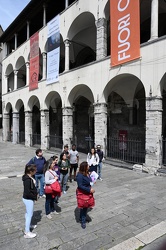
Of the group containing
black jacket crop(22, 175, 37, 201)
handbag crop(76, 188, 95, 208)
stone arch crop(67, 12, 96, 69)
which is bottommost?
handbag crop(76, 188, 95, 208)

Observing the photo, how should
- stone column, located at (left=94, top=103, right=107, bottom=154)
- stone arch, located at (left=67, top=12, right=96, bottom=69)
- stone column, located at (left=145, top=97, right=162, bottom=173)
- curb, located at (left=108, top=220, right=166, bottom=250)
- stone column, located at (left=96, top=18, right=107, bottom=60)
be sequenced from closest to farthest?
curb, located at (left=108, top=220, right=166, bottom=250) < stone column, located at (left=145, top=97, right=162, bottom=173) < stone column, located at (left=96, top=18, right=107, bottom=60) < stone column, located at (left=94, top=103, right=107, bottom=154) < stone arch, located at (left=67, top=12, right=96, bottom=69)

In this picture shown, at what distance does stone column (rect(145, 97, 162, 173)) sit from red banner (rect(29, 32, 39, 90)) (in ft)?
38.8

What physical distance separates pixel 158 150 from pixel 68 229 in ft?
20.8

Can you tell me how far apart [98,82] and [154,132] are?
478 cm

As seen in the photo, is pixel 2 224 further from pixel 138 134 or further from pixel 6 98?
pixel 6 98

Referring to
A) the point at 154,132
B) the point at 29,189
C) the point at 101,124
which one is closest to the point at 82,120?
the point at 101,124

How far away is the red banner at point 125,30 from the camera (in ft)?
32.1

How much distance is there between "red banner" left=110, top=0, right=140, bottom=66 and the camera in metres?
9.80

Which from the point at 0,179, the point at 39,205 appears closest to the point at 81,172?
the point at 39,205

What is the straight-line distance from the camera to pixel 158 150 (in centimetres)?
915

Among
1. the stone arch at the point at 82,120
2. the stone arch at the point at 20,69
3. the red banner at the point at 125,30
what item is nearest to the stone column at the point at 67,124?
the stone arch at the point at 82,120

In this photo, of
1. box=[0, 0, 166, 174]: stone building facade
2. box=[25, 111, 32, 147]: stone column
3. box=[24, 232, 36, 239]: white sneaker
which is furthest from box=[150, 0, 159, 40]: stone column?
box=[25, 111, 32, 147]: stone column

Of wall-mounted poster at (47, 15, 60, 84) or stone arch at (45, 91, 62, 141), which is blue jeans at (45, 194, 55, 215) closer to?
wall-mounted poster at (47, 15, 60, 84)

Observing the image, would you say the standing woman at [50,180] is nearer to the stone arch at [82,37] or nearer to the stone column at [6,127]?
the stone arch at [82,37]
